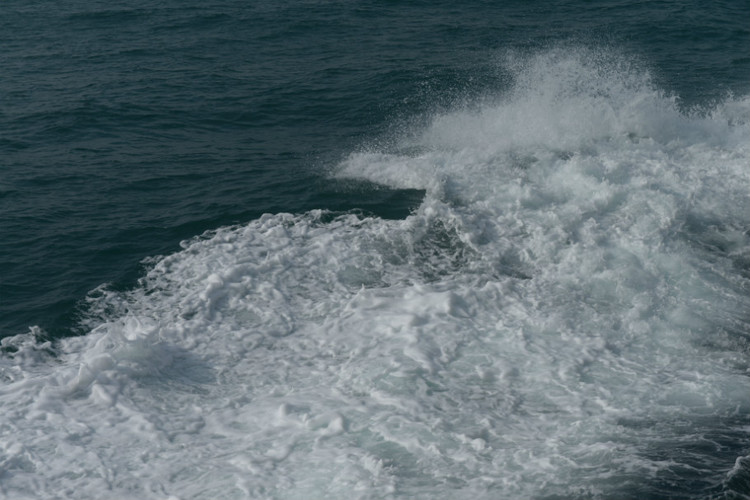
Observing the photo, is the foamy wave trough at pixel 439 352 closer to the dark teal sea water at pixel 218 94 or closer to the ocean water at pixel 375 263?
the ocean water at pixel 375 263

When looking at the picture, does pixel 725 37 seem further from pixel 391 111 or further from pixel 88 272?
pixel 88 272

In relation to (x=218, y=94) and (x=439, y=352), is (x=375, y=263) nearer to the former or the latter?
(x=439, y=352)

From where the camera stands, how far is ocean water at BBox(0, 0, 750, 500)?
1329cm

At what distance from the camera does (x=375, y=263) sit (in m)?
18.4

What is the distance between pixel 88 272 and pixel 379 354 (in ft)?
22.5

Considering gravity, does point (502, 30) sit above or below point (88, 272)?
above

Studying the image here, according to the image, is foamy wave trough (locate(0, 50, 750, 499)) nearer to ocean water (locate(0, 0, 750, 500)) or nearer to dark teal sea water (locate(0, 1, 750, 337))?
ocean water (locate(0, 0, 750, 500))

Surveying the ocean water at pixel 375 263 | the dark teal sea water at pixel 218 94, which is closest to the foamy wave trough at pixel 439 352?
the ocean water at pixel 375 263

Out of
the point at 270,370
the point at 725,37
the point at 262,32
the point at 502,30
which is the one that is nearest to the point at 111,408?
the point at 270,370

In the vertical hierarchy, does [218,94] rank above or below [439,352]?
above

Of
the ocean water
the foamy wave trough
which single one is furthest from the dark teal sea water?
the foamy wave trough

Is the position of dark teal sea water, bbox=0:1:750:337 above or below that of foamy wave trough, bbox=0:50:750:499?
above

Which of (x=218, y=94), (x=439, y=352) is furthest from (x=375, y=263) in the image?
(x=218, y=94)

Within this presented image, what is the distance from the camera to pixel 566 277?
1758cm
